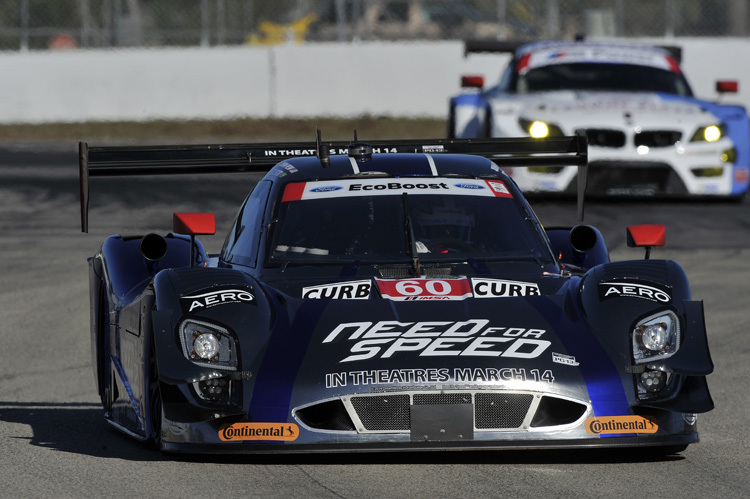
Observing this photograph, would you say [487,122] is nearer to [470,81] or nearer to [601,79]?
[470,81]

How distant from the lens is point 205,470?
545 cm

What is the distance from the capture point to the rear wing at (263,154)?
7375 mm

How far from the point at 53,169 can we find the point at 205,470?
13.6 metres

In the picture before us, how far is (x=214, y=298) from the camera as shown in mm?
5668

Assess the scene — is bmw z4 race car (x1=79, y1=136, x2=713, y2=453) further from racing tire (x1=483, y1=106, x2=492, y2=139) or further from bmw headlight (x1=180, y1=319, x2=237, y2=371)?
racing tire (x1=483, y1=106, x2=492, y2=139)

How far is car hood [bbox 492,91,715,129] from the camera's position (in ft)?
47.0

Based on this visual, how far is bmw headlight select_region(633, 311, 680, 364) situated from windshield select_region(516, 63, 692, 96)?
1007 cm

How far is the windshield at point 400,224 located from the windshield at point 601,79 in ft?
29.1

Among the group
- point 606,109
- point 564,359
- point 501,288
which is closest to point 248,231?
point 501,288

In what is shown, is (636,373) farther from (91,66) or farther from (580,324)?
(91,66)

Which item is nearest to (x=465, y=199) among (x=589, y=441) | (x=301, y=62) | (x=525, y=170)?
(x=589, y=441)

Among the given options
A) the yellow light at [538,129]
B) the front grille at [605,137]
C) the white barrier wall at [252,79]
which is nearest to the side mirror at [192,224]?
the yellow light at [538,129]

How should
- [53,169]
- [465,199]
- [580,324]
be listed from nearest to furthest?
1. [580,324]
2. [465,199]
3. [53,169]

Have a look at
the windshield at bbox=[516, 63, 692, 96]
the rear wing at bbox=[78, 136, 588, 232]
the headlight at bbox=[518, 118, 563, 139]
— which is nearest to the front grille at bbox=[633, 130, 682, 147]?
the headlight at bbox=[518, 118, 563, 139]
